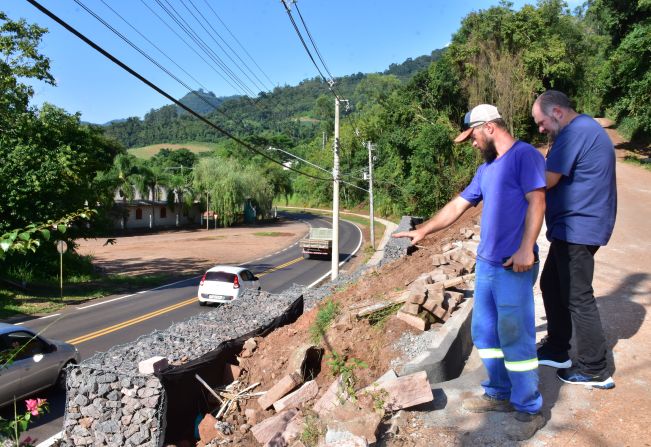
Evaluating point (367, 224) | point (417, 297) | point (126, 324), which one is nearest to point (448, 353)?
point (417, 297)

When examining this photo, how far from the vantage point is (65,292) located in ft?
71.1

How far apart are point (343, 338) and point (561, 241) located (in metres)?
3.16

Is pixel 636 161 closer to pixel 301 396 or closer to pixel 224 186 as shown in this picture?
pixel 301 396

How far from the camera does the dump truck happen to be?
1406 inches

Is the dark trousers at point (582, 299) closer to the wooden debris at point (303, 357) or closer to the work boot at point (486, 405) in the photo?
the work boot at point (486, 405)

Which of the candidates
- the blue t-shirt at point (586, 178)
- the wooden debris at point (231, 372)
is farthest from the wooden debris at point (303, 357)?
the blue t-shirt at point (586, 178)

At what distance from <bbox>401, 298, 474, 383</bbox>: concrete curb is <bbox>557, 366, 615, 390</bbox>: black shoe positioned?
102cm

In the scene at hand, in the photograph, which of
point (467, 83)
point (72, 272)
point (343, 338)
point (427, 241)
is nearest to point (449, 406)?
point (343, 338)

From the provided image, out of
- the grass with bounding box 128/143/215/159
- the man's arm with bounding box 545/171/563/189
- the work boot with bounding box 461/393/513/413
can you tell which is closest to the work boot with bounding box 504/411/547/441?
the work boot with bounding box 461/393/513/413

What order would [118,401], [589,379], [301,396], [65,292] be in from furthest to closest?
[65,292], [118,401], [301,396], [589,379]

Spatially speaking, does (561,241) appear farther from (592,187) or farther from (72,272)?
(72,272)

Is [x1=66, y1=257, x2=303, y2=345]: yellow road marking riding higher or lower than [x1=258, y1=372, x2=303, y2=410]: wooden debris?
lower

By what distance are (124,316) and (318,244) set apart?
63.5ft

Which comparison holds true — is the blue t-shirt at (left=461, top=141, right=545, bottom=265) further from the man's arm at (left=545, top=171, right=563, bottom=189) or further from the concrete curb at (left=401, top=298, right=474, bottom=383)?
the concrete curb at (left=401, top=298, right=474, bottom=383)
